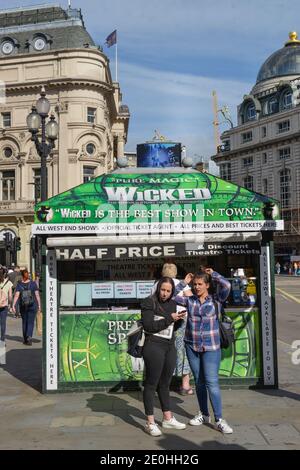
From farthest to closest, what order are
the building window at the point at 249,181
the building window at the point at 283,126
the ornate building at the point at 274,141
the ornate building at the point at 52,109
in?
the building window at the point at 249,181
the building window at the point at 283,126
the ornate building at the point at 274,141
the ornate building at the point at 52,109

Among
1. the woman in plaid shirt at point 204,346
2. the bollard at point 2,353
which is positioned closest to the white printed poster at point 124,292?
the woman in plaid shirt at point 204,346

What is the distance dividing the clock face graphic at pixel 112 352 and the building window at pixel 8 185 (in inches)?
1666

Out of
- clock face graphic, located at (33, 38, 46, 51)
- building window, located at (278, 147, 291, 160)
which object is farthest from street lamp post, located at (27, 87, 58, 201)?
building window, located at (278, 147, 291, 160)

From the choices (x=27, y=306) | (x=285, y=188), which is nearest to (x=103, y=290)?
(x=27, y=306)

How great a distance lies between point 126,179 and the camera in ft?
26.8

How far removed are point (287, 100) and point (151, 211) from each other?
82594 millimetres

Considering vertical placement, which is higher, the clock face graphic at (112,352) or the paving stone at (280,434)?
the clock face graphic at (112,352)

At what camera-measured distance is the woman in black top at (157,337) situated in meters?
5.82

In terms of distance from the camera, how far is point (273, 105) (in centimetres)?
8844

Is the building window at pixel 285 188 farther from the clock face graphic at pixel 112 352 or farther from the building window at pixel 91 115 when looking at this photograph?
the clock face graphic at pixel 112 352

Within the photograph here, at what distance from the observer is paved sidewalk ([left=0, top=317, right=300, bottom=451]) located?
18.2 feet

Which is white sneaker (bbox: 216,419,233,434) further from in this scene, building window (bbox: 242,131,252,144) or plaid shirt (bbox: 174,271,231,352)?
building window (bbox: 242,131,252,144)

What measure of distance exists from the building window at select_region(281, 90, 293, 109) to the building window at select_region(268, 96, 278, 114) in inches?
52.8
